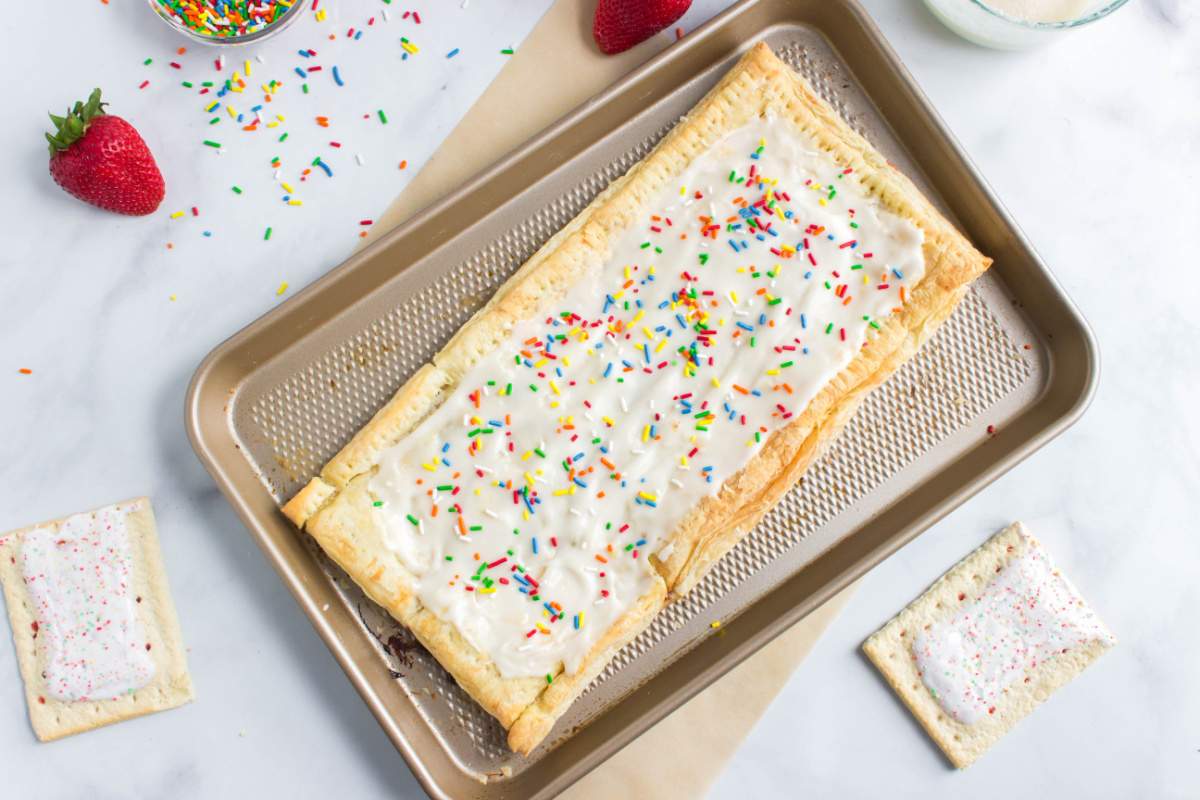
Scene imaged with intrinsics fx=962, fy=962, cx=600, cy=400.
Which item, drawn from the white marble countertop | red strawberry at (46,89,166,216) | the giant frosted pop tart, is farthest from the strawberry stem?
the giant frosted pop tart

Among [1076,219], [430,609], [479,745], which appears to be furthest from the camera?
[1076,219]

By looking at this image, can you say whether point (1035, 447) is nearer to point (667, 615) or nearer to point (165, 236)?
point (667, 615)

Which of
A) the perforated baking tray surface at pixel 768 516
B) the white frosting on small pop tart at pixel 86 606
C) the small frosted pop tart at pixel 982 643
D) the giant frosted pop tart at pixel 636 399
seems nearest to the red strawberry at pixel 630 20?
the perforated baking tray surface at pixel 768 516

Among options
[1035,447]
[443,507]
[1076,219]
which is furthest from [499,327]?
[1076,219]

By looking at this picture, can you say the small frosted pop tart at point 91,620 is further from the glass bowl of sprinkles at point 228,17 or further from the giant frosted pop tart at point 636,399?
the glass bowl of sprinkles at point 228,17

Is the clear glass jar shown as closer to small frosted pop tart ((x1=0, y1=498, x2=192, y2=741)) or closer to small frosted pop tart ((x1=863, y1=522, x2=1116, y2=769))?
small frosted pop tart ((x1=863, y1=522, x2=1116, y2=769))

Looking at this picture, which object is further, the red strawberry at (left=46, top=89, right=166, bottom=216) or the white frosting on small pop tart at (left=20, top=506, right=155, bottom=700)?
the white frosting on small pop tart at (left=20, top=506, right=155, bottom=700)

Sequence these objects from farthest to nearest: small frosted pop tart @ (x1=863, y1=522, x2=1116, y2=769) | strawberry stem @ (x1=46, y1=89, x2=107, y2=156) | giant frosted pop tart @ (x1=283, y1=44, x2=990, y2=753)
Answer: small frosted pop tart @ (x1=863, y1=522, x2=1116, y2=769)
strawberry stem @ (x1=46, y1=89, x2=107, y2=156)
giant frosted pop tart @ (x1=283, y1=44, x2=990, y2=753)
